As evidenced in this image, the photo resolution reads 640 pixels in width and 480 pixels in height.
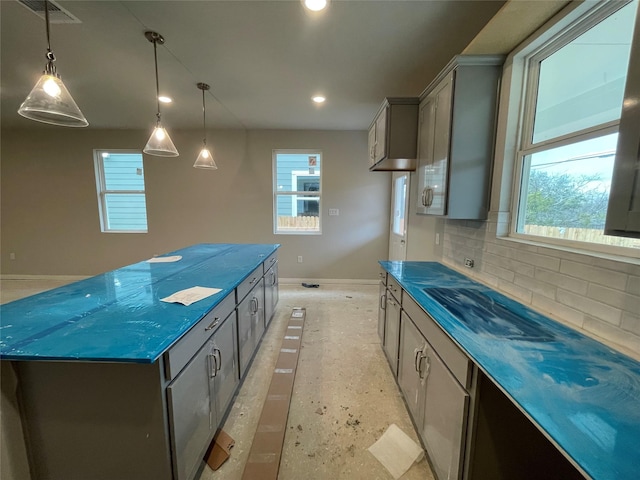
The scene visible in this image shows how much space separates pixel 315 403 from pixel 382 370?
0.69 meters

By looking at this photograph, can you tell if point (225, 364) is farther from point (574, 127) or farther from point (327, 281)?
point (327, 281)

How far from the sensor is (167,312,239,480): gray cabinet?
109 cm

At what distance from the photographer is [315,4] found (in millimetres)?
1563

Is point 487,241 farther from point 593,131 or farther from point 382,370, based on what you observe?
point 382,370

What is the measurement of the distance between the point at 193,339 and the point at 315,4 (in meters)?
2.07

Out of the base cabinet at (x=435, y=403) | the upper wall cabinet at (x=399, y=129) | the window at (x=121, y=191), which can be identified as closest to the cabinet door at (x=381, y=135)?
the upper wall cabinet at (x=399, y=129)

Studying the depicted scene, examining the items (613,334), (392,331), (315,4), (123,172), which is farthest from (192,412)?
(123,172)

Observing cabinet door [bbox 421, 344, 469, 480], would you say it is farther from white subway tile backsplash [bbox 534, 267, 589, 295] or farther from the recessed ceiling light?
the recessed ceiling light

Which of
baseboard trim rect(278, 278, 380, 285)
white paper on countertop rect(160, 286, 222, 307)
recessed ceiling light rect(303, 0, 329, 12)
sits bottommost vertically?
baseboard trim rect(278, 278, 380, 285)

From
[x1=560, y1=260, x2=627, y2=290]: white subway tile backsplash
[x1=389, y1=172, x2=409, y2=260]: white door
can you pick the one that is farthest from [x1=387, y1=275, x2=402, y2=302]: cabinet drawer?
[x1=389, y1=172, x2=409, y2=260]: white door

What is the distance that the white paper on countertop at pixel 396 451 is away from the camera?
1.40m

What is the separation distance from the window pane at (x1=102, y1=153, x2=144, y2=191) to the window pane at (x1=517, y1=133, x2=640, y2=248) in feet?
18.0

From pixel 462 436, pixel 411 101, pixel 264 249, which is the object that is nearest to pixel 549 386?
pixel 462 436

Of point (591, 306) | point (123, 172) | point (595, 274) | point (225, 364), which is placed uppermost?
point (123, 172)
